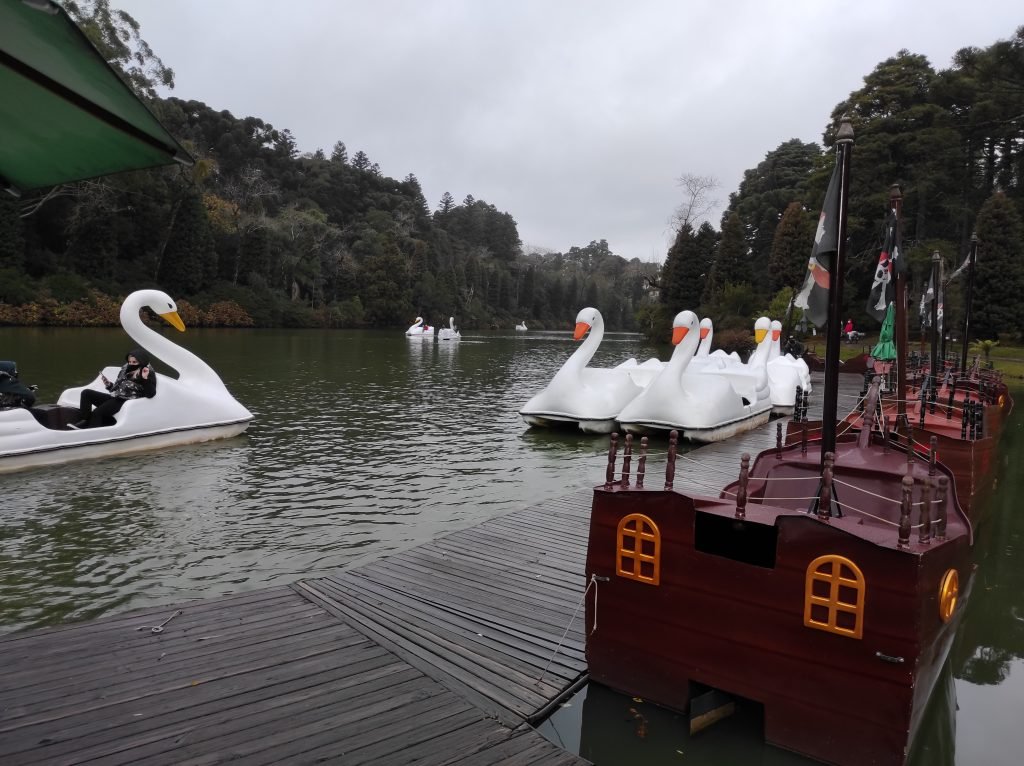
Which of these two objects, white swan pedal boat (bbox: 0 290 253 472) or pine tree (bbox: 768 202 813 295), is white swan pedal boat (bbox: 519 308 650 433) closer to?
white swan pedal boat (bbox: 0 290 253 472)

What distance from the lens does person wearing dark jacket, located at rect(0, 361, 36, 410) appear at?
9.69 meters

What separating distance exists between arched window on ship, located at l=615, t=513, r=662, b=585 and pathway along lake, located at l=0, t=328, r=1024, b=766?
2.76 feet

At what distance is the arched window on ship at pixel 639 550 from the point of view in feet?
12.6

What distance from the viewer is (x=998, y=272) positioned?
32.6m

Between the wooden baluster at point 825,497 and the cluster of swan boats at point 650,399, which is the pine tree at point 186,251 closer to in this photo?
the cluster of swan boats at point 650,399

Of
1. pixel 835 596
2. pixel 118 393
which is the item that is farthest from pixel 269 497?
pixel 835 596

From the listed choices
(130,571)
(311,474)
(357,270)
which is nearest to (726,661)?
(130,571)

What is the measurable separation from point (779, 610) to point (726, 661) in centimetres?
46

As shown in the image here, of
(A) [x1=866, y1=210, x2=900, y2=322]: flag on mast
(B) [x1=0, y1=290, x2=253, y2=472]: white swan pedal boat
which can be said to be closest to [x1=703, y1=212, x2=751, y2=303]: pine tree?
(B) [x1=0, y1=290, x2=253, y2=472]: white swan pedal boat

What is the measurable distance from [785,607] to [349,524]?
531 cm

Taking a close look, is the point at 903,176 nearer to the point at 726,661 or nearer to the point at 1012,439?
the point at 1012,439

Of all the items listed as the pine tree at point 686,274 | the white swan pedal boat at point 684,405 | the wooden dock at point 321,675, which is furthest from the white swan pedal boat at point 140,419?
the pine tree at point 686,274

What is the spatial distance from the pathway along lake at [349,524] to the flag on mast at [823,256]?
2.83m

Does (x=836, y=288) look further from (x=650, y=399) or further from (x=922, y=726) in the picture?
(x=650, y=399)
